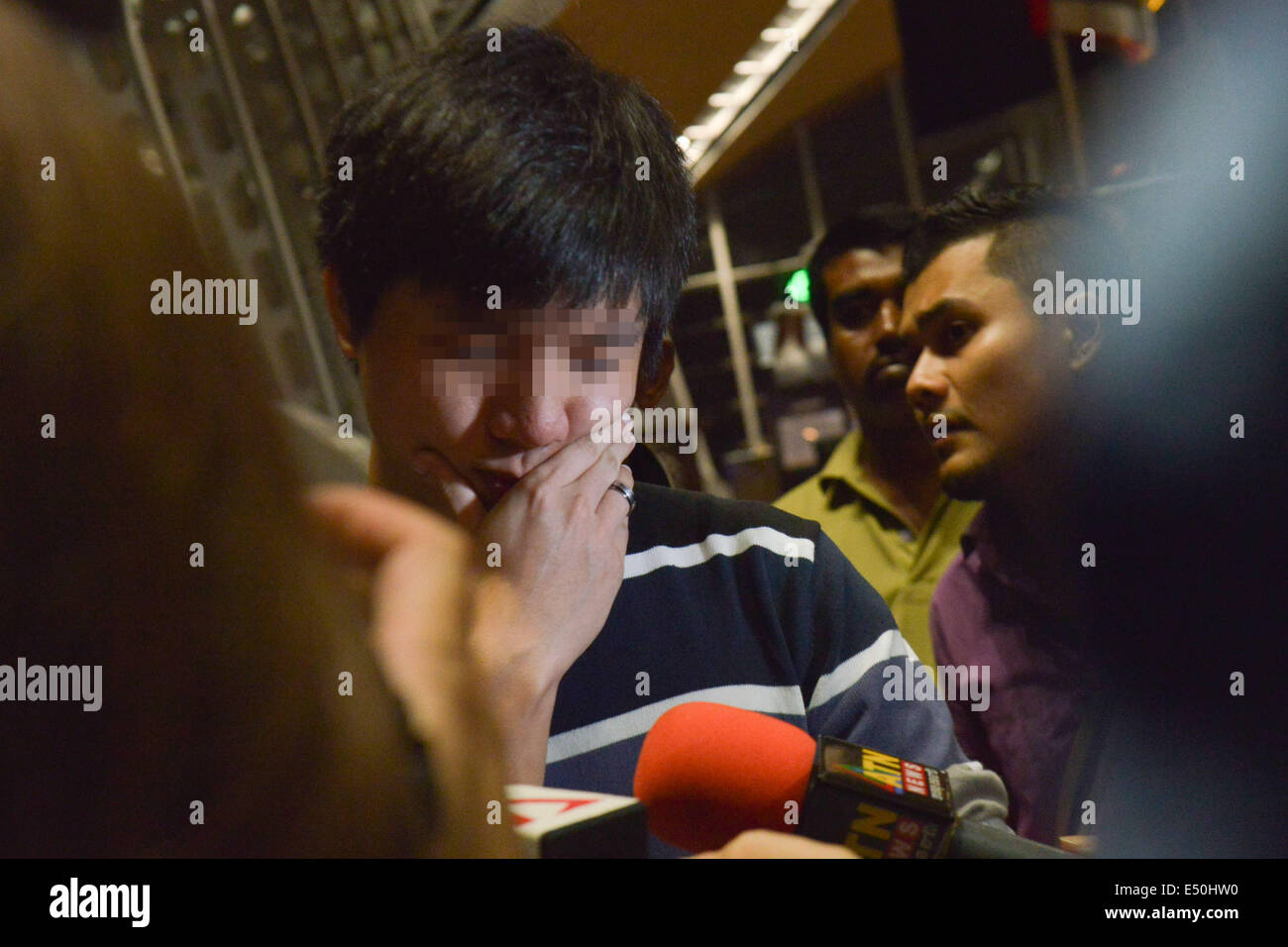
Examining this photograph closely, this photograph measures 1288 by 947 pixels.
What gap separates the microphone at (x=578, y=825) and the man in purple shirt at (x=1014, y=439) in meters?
0.64

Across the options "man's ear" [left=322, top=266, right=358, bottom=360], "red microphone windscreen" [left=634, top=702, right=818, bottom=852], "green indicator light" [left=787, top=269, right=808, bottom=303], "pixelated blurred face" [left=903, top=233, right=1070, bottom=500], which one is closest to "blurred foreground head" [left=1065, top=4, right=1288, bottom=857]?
"red microphone windscreen" [left=634, top=702, right=818, bottom=852]

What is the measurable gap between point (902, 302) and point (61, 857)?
4.55ft

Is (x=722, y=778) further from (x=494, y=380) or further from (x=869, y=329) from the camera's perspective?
(x=869, y=329)

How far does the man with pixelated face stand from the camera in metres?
1.09

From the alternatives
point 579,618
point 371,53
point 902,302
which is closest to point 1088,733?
point 579,618

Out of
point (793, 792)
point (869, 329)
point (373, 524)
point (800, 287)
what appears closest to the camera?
point (373, 524)

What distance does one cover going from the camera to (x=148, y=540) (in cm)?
41

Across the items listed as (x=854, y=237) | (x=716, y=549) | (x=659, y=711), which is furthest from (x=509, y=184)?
(x=854, y=237)

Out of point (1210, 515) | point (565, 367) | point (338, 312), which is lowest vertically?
point (1210, 515)

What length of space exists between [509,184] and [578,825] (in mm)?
744

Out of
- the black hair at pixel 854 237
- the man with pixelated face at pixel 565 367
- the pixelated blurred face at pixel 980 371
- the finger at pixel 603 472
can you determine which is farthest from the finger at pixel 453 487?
the black hair at pixel 854 237

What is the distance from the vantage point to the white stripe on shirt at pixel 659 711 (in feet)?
3.64

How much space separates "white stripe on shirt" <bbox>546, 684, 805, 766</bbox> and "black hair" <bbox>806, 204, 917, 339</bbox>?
0.88 m
